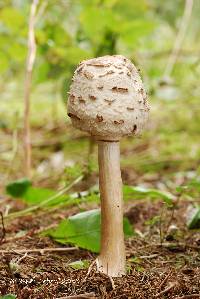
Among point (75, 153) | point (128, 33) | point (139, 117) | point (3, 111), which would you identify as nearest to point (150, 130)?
point (75, 153)

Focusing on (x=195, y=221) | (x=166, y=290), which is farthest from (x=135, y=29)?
(x=166, y=290)

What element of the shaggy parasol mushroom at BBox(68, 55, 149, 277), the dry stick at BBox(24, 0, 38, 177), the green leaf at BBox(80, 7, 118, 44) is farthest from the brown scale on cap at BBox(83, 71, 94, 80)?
the green leaf at BBox(80, 7, 118, 44)

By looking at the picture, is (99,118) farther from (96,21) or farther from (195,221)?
(96,21)

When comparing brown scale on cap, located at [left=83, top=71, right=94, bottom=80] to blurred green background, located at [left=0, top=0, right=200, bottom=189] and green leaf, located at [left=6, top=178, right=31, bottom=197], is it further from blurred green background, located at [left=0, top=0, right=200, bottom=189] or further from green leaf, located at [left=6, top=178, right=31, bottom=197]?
green leaf, located at [left=6, top=178, right=31, bottom=197]

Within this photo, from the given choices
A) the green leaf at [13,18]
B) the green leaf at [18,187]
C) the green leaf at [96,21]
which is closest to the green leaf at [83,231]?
the green leaf at [18,187]

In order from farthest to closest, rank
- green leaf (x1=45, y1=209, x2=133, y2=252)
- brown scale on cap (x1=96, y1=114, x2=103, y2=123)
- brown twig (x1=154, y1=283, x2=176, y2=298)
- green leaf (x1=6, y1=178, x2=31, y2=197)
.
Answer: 1. green leaf (x1=6, y1=178, x2=31, y2=197)
2. green leaf (x1=45, y1=209, x2=133, y2=252)
3. brown scale on cap (x1=96, y1=114, x2=103, y2=123)
4. brown twig (x1=154, y1=283, x2=176, y2=298)

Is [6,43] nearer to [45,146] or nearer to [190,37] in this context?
[45,146]

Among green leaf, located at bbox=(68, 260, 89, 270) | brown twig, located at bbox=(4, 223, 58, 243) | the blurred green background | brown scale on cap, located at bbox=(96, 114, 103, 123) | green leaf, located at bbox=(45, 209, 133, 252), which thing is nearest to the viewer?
brown scale on cap, located at bbox=(96, 114, 103, 123)

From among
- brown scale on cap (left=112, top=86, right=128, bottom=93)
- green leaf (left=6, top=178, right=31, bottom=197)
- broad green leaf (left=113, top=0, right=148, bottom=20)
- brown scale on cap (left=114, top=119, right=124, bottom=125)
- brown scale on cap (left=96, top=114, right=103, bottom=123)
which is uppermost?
broad green leaf (left=113, top=0, right=148, bottom=20)

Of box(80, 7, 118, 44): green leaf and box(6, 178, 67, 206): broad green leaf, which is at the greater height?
box(80, 7, 118, 44): green leaf
